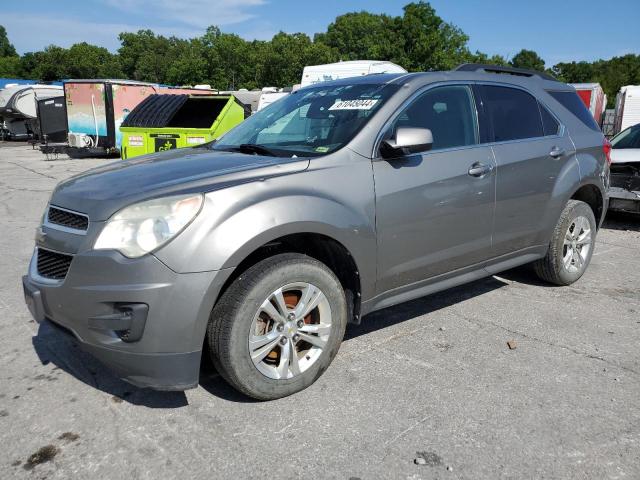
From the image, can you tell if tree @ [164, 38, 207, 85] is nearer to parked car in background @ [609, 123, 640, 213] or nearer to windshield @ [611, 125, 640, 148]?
windshield @ [611, 125, 640, 148]

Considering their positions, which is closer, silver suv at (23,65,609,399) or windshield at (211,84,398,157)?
silver suv at (23,65,609,399)

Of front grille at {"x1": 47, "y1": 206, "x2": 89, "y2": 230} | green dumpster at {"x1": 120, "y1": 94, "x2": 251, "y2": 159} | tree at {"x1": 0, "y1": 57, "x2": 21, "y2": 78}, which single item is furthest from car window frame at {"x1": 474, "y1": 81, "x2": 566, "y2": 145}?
tree at {"x1": 0, "y1": 57, "x2": 21, "y2": 78}

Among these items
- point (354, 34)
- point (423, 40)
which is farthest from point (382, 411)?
point (354, 34)

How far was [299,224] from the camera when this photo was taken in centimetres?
278

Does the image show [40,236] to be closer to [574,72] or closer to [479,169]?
[479,169]

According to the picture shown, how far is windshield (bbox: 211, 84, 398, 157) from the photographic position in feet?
10.8

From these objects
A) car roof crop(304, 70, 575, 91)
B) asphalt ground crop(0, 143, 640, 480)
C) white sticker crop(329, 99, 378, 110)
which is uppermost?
car roof crop(304, 70, 575, 91)

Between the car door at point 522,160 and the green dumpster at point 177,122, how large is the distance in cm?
524

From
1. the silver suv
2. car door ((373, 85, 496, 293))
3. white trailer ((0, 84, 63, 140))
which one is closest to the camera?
the silver suv

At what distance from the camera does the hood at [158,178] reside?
261 cm

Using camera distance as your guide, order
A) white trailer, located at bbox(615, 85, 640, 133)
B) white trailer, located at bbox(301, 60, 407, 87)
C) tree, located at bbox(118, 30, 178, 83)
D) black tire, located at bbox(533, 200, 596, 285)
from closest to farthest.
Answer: black tire, located at bbox(533, 200, 596, 285), white trailer, located at bbox(301, 60, 407, 87), white trailer, located at bbox(615, 85, 640, 133), tree, located at bbox(118, 30, 178, 83)

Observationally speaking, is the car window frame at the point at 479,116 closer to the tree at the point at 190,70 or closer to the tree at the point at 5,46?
the tree at the point at 190,70

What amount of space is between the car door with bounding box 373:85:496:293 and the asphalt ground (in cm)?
58

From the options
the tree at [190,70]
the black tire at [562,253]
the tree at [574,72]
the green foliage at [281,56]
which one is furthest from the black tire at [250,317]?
the tree at [574,72]
